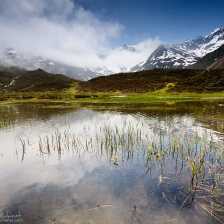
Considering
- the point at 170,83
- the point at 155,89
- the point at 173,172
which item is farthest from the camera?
the point at 170,83

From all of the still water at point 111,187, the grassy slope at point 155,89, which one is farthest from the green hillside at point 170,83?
the still water at point 111,187

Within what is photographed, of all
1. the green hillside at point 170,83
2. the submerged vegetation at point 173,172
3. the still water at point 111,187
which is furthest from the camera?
the green hillside at point 170,83

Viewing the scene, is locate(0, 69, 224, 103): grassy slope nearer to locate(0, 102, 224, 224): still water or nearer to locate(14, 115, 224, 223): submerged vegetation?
locate(14, 115, 224, 223): submerged vegetation

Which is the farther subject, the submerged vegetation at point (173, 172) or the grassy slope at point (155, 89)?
the grassy slope at point (155, 89)

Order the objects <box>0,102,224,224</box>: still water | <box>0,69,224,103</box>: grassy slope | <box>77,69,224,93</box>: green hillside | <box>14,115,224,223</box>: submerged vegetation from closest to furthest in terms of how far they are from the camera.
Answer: <box>0,102,224,224</box>: still water < <box>14,115,224,223</box>: submerged vegetation < <box>0,69,224,103</box>: grassy slope < <box>77,69,224,93</box>: green hillside

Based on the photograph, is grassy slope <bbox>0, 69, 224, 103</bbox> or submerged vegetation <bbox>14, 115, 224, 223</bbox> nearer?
submerged vegetation <bbox>14, 115, 224, 223</bbox>

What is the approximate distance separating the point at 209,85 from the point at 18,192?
8190cm

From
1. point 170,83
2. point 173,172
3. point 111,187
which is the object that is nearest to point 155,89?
point 170,83

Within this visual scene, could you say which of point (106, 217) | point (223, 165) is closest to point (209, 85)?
point (223, 165)

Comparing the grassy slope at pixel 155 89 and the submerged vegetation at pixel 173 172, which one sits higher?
the grassy slope at pixel 155 89

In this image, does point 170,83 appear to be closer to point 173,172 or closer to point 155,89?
point 155,89

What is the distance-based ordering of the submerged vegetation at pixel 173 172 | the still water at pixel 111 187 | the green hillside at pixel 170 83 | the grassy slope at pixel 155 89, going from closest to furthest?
the still water at pixel 111 187 < the submerged vegetation at pixel 173 172 < the grassy slope at pixel 155 89 < the green hillside at pixel 170 83

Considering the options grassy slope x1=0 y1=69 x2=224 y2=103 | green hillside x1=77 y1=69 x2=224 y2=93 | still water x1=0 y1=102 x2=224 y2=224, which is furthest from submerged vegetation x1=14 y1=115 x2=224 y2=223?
green hillside x1=77 y1=69 x2=224 y2=93

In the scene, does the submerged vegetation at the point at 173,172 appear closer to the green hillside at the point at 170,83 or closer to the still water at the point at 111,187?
the still water at the point at 111,187
